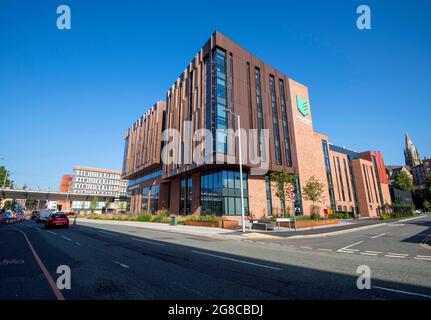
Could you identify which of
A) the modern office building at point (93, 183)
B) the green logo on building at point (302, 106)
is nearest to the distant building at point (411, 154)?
the green logo on building at point (302, 106)

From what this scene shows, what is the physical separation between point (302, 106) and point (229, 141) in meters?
26.1

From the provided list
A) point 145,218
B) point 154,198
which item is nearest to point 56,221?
point 145,218

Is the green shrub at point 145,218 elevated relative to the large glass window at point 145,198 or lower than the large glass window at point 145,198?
lower

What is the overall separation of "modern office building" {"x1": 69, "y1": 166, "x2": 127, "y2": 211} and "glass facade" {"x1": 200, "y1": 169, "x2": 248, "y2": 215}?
94760mm

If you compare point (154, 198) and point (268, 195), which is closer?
point (268, 195)

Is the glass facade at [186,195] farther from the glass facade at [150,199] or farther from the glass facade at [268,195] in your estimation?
the glass facade at [268,195]

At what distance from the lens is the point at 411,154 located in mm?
142625

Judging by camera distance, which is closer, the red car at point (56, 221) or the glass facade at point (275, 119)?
the red car at point (56, 221)

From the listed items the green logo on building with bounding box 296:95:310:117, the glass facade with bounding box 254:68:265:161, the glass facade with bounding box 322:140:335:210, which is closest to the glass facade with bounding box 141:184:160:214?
the glass facade with bounding box 254:68:265:161

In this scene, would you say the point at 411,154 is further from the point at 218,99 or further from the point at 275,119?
the point at 218,99

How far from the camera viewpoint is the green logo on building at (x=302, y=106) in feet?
153

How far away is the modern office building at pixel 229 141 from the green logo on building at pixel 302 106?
0.84 ft

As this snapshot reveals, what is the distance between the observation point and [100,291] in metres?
4.52
